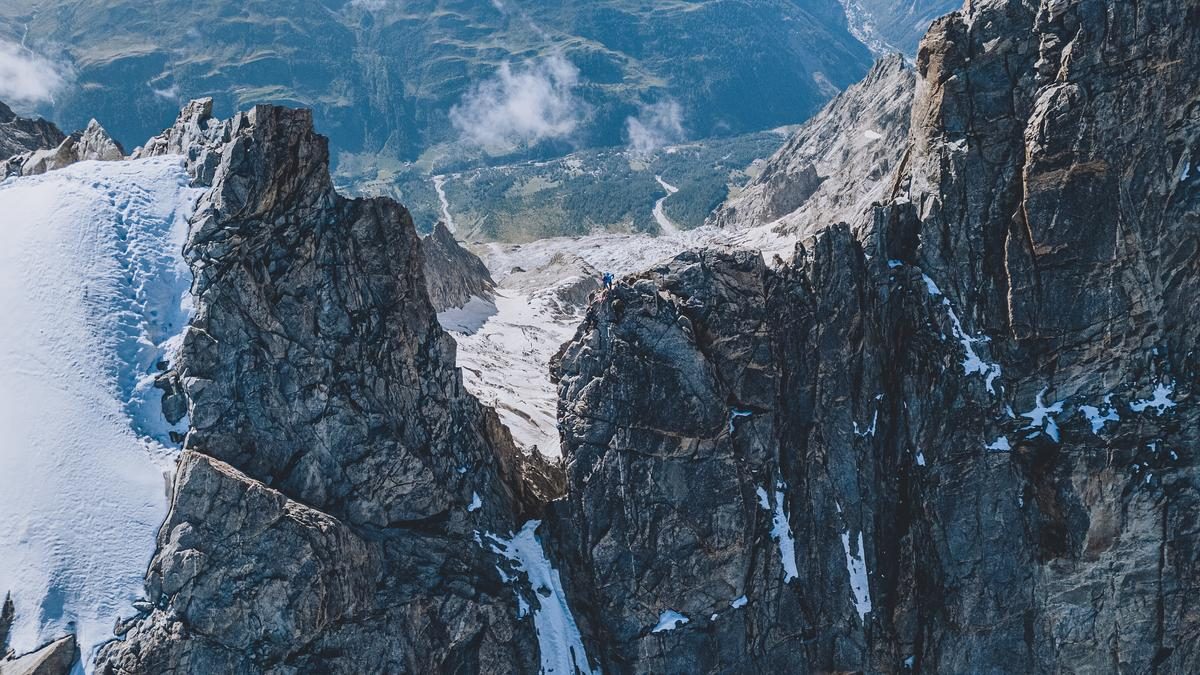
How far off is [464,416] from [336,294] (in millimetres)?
13579

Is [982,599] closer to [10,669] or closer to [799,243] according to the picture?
[799,243]

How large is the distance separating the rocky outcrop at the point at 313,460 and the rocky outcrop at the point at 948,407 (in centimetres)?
941

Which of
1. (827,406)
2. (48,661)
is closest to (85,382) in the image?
(48,661)

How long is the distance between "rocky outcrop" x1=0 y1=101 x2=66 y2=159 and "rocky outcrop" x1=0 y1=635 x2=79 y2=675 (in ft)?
226

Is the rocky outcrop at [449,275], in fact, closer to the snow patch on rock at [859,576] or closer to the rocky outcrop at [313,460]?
the rocky outcrop at [313,460]

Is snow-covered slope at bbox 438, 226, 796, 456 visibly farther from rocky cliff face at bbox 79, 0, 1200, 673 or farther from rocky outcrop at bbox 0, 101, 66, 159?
rocky outcrop at bbox 0, 101, 66, 159

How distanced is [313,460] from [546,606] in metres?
20.3

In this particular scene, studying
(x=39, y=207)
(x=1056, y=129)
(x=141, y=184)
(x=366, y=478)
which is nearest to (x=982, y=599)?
(x=1056, y=129)

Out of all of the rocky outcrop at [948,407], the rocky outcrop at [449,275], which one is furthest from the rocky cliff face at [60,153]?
the rocky outcrop at [449,275]

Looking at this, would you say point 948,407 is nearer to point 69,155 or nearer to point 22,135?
point 69,155

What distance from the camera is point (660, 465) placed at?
68.9m

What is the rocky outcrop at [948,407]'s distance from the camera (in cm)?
6656

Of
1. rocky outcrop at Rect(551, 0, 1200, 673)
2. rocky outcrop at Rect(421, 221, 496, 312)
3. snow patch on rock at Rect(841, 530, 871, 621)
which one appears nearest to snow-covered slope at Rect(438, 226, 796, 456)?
rocky outcrop at Rect(421, 221, 496, 312)

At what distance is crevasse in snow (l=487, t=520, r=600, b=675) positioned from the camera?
68500 mm
